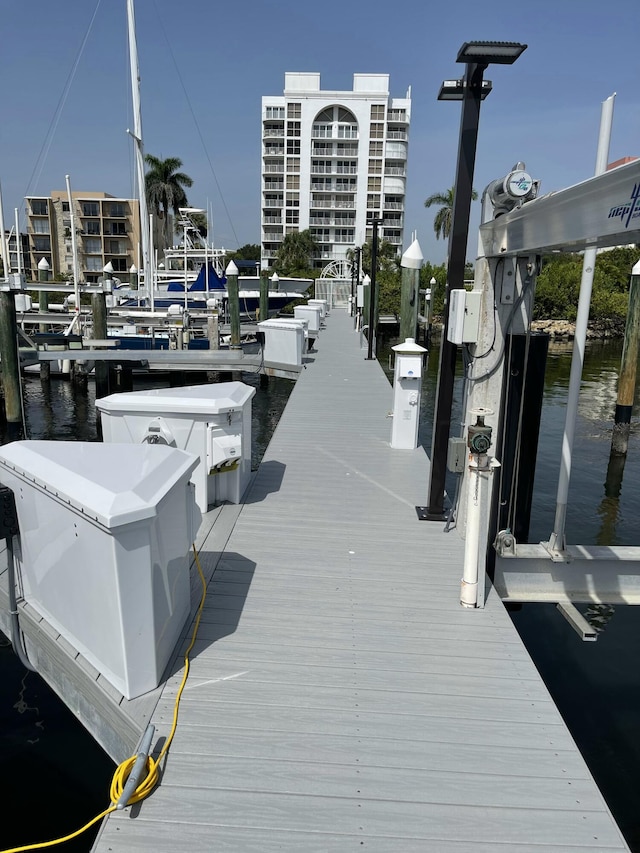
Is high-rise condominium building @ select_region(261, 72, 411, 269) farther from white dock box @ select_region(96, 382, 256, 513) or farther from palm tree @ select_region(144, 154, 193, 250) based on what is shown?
white dock box @ select_region(96, 382, 256, 513)

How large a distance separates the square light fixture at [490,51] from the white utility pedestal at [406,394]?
4081 mm

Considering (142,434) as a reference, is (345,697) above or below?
below

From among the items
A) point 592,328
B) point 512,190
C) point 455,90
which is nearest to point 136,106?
point 455,90

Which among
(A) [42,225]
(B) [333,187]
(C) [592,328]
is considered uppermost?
(B) [333,187]

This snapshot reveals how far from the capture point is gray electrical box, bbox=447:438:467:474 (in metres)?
4.68

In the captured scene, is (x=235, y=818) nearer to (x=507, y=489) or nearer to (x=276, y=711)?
(x=276, y=711)

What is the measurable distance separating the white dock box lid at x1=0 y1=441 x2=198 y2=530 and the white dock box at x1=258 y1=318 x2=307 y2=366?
1306 cm

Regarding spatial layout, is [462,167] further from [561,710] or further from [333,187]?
[333,187]

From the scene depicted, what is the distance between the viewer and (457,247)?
17.8ft

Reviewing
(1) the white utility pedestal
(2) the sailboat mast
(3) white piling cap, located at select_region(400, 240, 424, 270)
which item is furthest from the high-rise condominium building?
(1) the white utility pedestal

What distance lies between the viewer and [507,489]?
5.29 metres

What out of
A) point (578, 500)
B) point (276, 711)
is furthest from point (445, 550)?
point (578, 500)

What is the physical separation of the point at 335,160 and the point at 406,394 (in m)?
71.4

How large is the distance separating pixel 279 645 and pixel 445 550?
206 centimetres
